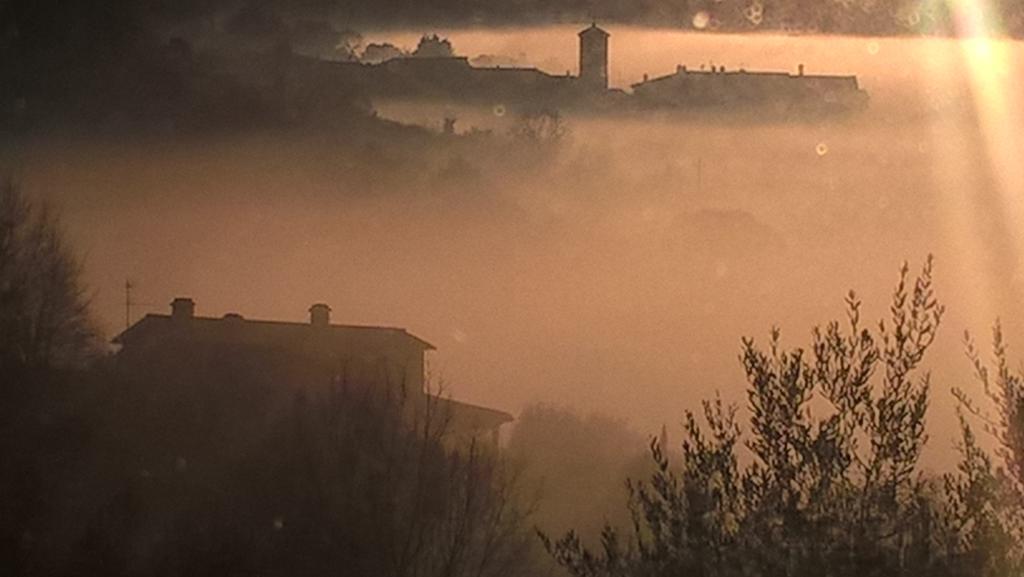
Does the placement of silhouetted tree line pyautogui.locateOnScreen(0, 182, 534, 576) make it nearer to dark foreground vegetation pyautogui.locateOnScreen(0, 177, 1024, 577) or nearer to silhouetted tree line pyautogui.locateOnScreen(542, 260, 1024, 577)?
dark foreground vegetation pyautogui.locateOnScreen(0, 177, 1024, 577)

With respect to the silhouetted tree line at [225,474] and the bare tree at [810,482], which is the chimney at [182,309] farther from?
the bare tree at [810,482]

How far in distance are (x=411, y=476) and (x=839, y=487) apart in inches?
425

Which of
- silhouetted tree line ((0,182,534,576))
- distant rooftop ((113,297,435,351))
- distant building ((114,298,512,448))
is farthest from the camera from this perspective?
distant rooftop ((113,297,435,351))

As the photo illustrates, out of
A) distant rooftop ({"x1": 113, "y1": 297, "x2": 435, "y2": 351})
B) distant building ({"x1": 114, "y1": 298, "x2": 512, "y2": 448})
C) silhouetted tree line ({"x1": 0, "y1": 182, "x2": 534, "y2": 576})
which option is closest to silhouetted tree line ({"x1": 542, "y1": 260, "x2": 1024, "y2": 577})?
silhouetted tree line ({"x1": 0, "y1": 182, "x2": 534, "y2": 576})

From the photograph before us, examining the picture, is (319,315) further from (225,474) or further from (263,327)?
(225,474)

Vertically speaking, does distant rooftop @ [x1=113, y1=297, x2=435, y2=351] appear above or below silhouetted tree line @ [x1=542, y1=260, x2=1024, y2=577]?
above

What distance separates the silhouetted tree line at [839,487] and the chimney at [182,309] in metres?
15.7

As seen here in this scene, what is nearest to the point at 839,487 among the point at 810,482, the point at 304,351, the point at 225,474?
the point at 810,482

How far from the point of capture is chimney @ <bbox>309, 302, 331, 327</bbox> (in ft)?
90.2

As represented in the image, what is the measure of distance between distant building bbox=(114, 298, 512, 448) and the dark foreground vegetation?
0.29m

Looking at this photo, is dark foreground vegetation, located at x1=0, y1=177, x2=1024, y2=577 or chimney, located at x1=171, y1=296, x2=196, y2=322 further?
chimney, located at x1=171, y1=296, x2=196, y2=322

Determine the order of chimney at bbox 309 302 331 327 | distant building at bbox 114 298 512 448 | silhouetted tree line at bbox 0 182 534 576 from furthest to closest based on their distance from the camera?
chimney at bbox 309 302 331 327 < distant building at bbox 114 298 512 448 < silhouetted tree line at bbox 0 182 534 576

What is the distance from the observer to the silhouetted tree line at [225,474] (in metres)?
18.6

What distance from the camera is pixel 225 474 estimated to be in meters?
20.4
